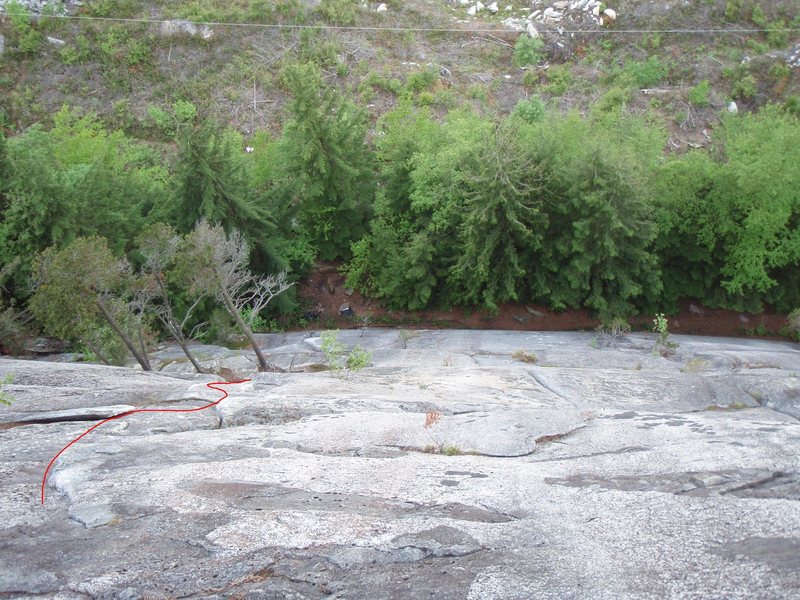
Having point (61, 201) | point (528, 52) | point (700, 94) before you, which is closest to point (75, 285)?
Result: point (61, 201)

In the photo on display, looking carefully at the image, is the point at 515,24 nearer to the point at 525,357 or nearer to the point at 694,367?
the point at 525,357

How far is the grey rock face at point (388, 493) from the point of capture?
17.3ft

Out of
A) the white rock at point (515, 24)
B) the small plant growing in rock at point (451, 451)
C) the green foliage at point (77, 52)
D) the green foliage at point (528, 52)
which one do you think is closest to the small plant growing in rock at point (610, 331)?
the small plant growing in rock at point (451, 451)

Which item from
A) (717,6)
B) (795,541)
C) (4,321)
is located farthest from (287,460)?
(717,6)

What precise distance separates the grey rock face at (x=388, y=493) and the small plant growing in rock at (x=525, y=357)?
195 inches

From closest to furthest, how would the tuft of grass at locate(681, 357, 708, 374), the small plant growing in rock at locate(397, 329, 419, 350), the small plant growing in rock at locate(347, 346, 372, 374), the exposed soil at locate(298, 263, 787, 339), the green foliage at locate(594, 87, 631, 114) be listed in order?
the small plant growing in rock at locate(347, 346, 372, 374) → the tuft of grass at locate(681, 357, 708, 374) → the small plant growing in rock at locate(397, 329, 419, 350) → the exposed soil at locate(298, 263, 787, 339) → the green foliage at locate(594, 87, 631, 114)

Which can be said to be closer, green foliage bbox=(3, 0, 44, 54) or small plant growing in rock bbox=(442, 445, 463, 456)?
small plant growing in rock bbox=(442, 445, 463, 456)

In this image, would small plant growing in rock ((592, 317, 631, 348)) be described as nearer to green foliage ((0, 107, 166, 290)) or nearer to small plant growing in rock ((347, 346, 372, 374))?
small plant growing in rock ((347, 346, 372, 374))

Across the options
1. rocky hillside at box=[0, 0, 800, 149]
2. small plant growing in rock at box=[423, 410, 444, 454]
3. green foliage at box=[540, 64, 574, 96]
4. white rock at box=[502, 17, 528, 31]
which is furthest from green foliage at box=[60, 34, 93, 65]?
small plant growing in rock at box=[423, 410, 444, 454]

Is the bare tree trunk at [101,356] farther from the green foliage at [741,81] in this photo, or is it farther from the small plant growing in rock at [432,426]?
the green foliage at [741,81]

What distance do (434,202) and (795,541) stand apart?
17.4 meters

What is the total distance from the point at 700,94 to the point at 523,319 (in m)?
16.8

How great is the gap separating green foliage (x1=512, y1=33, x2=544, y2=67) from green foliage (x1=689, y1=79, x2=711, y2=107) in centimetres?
749

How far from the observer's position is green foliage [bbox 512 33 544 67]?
35125 millimetres
